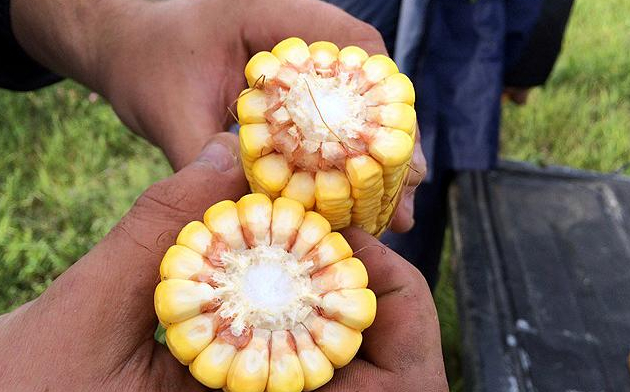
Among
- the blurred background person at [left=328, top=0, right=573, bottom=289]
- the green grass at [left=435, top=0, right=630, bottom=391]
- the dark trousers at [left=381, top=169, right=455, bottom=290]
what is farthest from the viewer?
the green grass at [left=435, top=0, right=630, bottom=391]

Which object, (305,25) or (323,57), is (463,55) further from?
(323,57)

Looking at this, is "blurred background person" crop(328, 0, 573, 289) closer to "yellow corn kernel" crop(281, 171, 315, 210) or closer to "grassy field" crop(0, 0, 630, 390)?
"grassy field" crop(0, 0, 630, 390)

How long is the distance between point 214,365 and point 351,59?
0.62 m

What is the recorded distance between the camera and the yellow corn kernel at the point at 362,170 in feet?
3.67

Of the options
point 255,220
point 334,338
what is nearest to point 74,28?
point 255,220

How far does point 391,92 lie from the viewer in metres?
1.18

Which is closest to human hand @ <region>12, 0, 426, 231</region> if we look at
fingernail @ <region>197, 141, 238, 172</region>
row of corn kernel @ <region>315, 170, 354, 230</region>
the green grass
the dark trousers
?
fingernail @ <region>197, 141, 238, 172</region>

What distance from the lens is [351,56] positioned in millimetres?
1210

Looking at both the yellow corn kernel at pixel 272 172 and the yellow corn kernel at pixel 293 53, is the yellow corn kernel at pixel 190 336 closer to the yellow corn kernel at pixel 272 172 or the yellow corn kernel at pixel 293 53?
the yellow corn kernel at pixel 272 172

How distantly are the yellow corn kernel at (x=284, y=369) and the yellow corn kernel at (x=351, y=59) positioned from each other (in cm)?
53

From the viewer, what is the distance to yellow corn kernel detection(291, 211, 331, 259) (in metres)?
1.11

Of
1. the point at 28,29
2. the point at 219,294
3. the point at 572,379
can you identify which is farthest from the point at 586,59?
the point at 219,294

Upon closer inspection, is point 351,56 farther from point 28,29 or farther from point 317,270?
point 28,29

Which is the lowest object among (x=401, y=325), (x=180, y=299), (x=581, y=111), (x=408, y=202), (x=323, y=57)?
(x=581, y=111)
